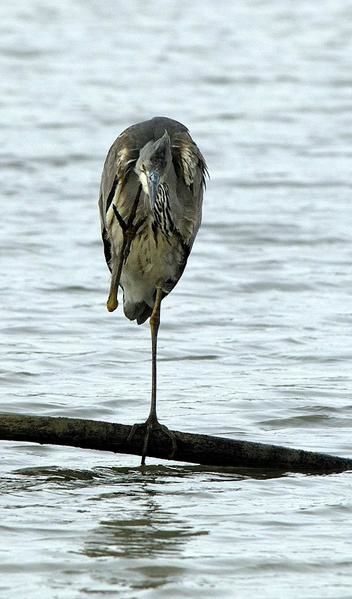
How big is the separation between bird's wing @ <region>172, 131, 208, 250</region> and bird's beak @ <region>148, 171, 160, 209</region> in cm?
66

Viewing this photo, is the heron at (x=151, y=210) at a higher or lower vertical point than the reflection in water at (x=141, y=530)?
higher

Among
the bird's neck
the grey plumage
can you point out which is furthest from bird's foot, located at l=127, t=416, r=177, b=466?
the bird's neck

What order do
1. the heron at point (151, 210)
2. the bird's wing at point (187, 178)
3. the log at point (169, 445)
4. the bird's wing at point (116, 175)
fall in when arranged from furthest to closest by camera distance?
the bird's wing at point (187, 178), the bird's wing at point (116, 175), the heron at point (151, 210), the log at point (169, 445)

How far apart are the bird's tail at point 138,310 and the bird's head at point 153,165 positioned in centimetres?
101

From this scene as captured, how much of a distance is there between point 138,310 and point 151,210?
3.41 feet

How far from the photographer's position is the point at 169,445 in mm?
7164

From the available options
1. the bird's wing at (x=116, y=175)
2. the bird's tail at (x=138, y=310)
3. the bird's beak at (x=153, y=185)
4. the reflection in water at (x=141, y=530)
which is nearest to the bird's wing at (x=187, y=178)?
the bird's wing at (x=116, y=175)

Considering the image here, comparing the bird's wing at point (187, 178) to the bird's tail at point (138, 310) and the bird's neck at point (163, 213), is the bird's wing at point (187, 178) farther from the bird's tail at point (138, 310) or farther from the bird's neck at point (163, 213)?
the bird's tail at point (138, 310)

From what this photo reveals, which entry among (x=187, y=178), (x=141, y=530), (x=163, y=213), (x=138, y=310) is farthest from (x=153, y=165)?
(x=141, y=530)

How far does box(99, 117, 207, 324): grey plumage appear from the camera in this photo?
759cm

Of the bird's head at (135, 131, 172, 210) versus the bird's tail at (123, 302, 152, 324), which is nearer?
the bird's head at (135, 131, 172, 210)

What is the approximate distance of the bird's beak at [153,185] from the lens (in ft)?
23.5

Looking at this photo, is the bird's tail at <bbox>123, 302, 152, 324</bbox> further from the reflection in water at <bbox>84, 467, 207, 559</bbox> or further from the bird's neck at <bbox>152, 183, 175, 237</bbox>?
Result: the reflection in water at <bbox>84, 467, 207, 559</bbox>

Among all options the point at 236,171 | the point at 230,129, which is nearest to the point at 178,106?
the point at 230,129
